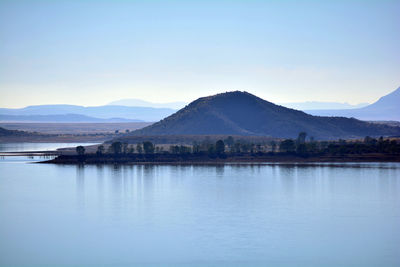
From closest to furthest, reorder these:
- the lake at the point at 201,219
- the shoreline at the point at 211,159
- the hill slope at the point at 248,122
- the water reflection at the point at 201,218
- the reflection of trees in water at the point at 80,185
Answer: the lake at the point at 201,219, the water reflection at the point at 201,218, the reflection of trees in water at the point at 80,185, the shoreline at the point at 211,159, the hill slope at the point at 248,122

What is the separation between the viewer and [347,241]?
36812mm

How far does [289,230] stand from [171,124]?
12328 centimetres

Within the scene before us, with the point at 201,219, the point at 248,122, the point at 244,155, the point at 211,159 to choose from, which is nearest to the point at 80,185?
the point at 201,219

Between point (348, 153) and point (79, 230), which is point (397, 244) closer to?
point (79, 230)

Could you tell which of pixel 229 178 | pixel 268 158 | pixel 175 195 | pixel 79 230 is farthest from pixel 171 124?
pixel 79 230

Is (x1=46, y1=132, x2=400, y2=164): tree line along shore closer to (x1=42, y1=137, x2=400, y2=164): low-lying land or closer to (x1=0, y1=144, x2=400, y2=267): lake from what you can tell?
(x1=42, y1=137, x2=400, y2=164): low-lying land

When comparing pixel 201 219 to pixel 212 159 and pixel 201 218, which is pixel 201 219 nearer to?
pixel 201 218

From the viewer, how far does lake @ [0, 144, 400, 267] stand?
3388cm

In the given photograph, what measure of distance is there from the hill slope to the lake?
81602mm

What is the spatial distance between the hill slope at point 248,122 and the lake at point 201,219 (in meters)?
81.6

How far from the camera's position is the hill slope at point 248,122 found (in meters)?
155

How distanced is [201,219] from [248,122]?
121 m

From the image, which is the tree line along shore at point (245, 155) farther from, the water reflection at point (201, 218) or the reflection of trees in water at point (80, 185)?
the water reflection at point (201, 218)

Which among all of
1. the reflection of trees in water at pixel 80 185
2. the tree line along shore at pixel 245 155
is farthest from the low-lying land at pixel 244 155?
the reflection of trees in water at pixel 80 185
